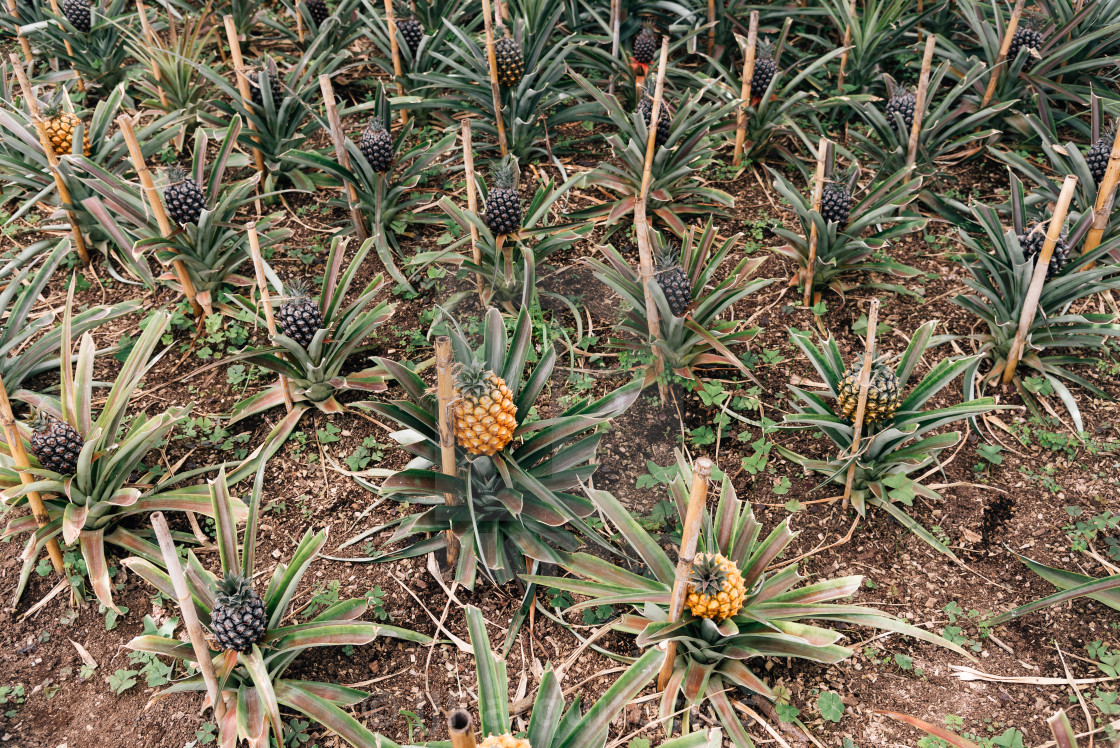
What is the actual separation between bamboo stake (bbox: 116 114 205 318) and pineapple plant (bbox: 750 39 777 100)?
2328mm

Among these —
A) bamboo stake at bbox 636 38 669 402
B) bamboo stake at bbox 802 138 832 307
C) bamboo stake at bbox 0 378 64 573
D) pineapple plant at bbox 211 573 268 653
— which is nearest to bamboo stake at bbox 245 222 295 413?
bamboo stake at bbox 0 378 64 573

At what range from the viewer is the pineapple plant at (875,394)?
2.40 metres

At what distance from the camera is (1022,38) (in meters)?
3.56

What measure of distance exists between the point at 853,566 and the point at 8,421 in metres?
2.41

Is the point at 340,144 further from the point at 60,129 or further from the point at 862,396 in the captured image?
the point at 862,396

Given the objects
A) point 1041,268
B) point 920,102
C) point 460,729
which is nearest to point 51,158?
point 460,729

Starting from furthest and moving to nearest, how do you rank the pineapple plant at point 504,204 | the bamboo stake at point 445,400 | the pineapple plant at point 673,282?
1. the pineapple plant at point 504,204
2. the pineapple plant at point 673,282
3. the bamboo stake at point 445,400

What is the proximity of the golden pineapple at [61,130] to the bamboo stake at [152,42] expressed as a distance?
0.55 m

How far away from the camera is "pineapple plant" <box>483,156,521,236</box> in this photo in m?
2.87

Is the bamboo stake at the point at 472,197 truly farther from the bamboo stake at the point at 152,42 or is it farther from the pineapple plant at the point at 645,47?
the bamboo stake at the point at 152,42

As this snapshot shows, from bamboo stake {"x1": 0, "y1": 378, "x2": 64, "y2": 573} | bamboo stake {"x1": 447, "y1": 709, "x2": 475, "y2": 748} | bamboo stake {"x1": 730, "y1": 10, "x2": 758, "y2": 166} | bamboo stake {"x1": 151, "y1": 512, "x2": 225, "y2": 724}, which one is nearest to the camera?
bamboo stake {"x1": 447, "y1": 709, "x2": 475, "y2": 748}

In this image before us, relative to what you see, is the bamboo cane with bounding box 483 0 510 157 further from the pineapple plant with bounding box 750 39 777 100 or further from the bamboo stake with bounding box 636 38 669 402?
the pineapple plant with bounding box 750 39 777 100

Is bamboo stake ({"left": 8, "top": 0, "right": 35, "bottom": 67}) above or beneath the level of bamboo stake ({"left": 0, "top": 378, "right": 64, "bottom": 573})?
above

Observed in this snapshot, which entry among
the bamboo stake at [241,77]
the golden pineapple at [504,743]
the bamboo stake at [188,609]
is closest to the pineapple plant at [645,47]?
the bamboo stake at [241,77]
